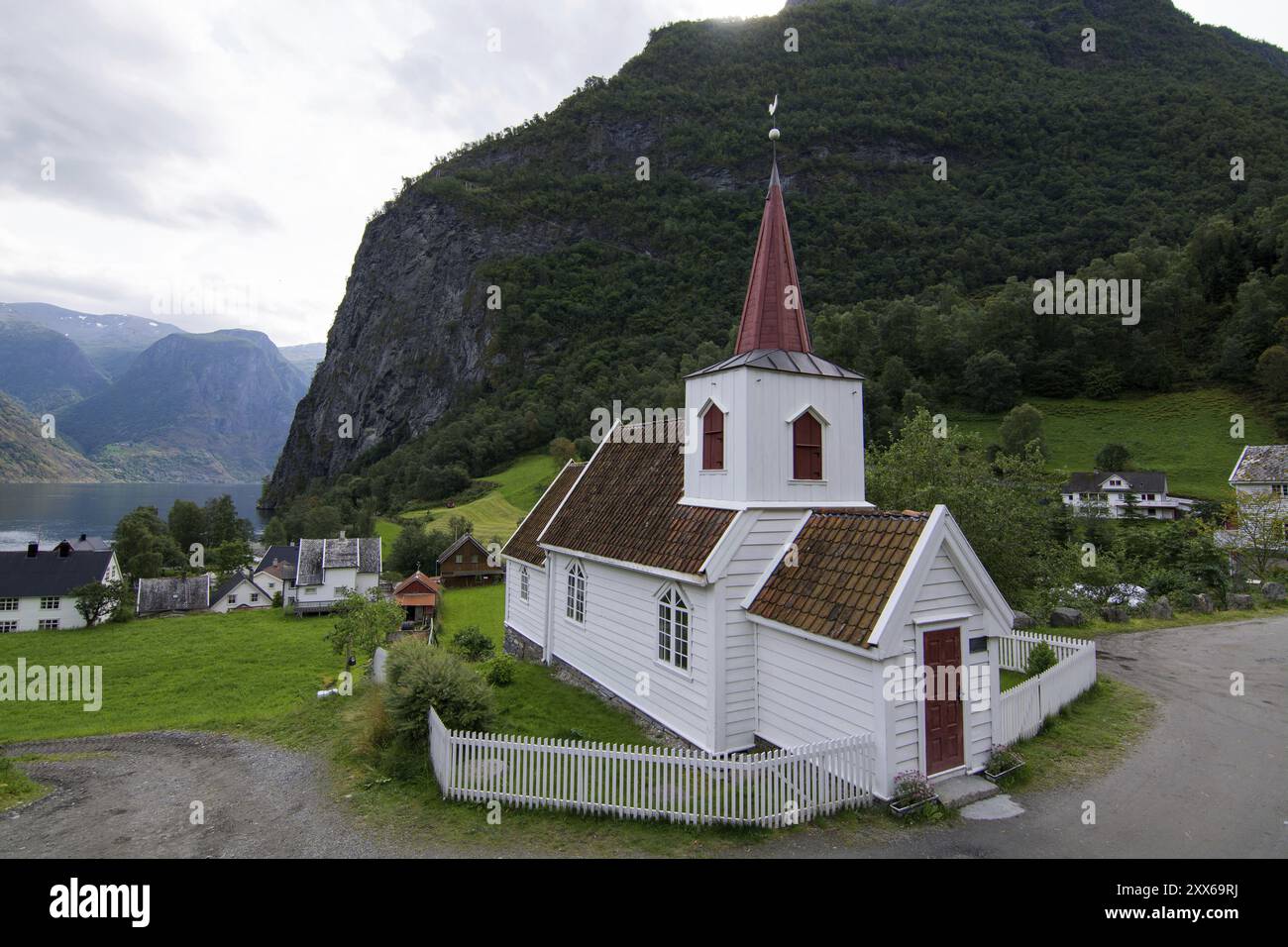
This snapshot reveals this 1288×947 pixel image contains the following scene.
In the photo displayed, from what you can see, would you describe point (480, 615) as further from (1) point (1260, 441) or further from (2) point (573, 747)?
(1) point (1260, 441)

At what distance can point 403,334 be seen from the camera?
143500 millimetres

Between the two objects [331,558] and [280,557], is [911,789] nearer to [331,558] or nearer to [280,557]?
[331,558]

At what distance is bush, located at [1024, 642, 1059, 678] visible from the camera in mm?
15477

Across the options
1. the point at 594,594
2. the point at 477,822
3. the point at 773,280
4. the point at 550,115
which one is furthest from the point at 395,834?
the point at 550,115

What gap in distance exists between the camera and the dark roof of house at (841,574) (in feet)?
33.4

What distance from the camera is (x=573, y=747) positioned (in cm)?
1041

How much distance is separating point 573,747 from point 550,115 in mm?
195509

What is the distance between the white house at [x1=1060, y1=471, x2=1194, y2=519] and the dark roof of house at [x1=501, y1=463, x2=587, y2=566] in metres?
47.5

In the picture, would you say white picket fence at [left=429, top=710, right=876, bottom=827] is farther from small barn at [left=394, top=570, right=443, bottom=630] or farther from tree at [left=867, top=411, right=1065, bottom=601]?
small barn at [left=394, top=570, right=443, bottom=630]

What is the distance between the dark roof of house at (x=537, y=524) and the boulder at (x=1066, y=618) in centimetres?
1866

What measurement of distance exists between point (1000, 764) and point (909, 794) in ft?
8.08

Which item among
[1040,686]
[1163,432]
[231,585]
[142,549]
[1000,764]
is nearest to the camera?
[1000,764]

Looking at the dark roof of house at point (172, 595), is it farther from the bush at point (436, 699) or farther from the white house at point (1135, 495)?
the white house at point (1135, 495)

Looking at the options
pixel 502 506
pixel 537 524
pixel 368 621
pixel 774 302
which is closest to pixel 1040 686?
pixel 774 302
